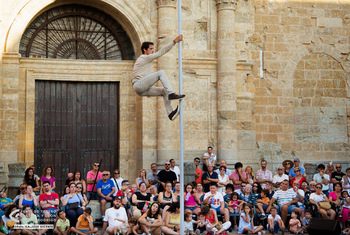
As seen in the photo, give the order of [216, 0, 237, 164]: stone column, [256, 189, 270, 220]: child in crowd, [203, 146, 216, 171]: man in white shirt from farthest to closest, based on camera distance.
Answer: [216, 0, 237, 164]: stone column → [203, 146, 216, 171]: man in white shirt → [256, 189, 270, 220]: child in crowd

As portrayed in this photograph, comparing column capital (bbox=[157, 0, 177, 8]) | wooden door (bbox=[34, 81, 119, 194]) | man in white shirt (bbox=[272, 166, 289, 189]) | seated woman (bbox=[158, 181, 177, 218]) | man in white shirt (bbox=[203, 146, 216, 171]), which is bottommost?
seated woman (bbox=[158, 181, 177, 218])

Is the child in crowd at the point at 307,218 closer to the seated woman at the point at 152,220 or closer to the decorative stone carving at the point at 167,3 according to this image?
the seated woman at the point at 152,220

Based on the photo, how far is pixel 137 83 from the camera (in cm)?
1215

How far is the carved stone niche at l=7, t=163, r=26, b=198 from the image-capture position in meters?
16.8

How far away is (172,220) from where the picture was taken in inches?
586

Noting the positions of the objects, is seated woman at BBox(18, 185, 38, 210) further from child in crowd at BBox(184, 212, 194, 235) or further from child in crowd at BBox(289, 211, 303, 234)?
child in crowd at BBox(289, 211, 303, 234)

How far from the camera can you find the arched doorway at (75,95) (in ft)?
63.9

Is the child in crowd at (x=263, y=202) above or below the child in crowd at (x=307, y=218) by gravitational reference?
above

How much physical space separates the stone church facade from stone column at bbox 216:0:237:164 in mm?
32

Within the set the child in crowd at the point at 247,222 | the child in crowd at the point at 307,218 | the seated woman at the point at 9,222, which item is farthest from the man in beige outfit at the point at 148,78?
the child in crowd at the point at 307,218

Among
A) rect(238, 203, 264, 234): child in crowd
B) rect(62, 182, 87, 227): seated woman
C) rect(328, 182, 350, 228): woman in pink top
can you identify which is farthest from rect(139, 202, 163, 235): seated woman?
rect(328, 182, 350, 228): woman in pink top

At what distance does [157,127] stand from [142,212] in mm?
4595

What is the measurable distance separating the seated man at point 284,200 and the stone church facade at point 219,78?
348 centimetres

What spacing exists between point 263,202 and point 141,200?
10.3ft
